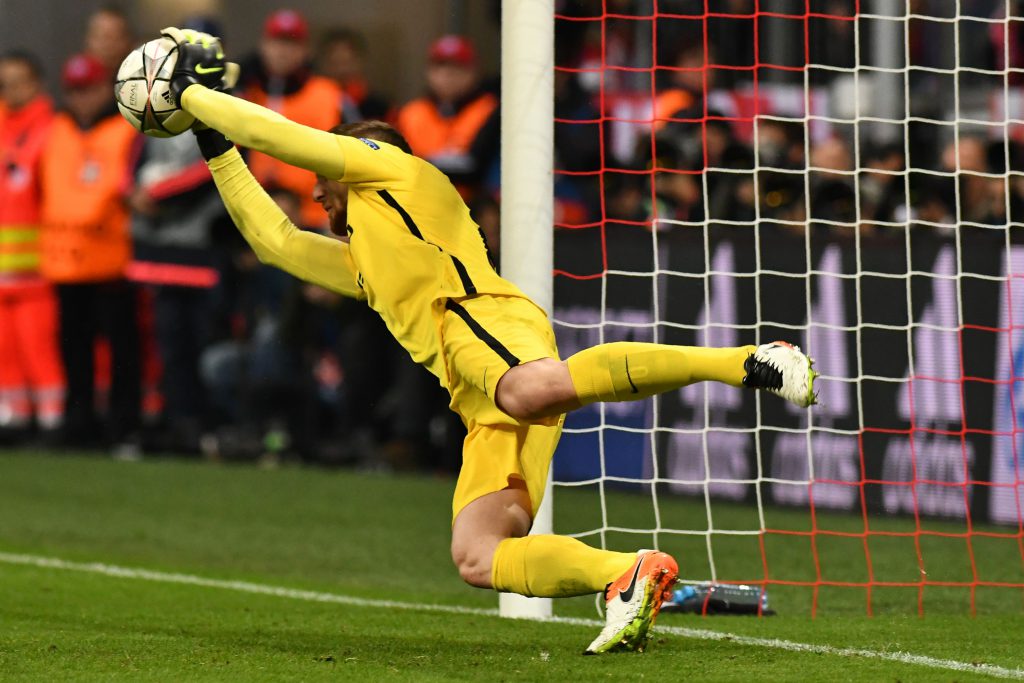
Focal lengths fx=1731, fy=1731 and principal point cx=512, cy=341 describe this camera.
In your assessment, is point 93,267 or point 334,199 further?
point 93,267

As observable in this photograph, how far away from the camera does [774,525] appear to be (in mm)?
8922

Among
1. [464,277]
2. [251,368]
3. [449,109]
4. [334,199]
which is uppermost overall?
[449,109]

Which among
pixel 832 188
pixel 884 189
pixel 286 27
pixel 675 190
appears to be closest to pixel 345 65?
pixel 286 27

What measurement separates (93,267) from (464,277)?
7.71 meters

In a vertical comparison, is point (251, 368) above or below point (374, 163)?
below

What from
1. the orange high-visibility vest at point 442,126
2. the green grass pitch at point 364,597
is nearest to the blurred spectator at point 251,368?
the green grass pitch at point 364,597

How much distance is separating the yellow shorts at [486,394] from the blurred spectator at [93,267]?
7.55m

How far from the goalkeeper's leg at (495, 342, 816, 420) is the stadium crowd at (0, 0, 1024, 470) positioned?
5.74 metres

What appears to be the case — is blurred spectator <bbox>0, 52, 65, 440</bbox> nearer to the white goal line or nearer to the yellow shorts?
the white goal line

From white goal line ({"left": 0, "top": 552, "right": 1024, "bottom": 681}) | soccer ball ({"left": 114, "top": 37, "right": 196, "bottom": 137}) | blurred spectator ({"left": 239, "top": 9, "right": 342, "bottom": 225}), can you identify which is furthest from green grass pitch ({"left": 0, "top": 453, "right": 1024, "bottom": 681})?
blurred spectator ({"left": 239, "top": 9, "right": 342, "bottom": 225})

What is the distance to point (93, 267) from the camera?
12.5m

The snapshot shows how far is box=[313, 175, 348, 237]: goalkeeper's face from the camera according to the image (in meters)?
5.55

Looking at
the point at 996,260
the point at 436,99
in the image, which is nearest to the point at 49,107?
the point at 436,99

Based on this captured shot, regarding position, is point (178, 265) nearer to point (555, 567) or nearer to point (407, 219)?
point (407, 219)
